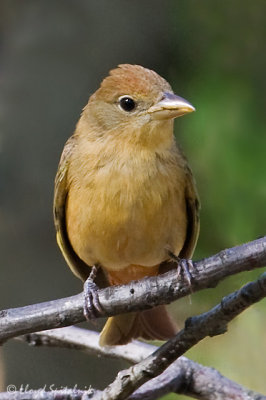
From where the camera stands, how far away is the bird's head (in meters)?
2.10

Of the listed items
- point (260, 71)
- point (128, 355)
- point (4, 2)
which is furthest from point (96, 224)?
point (4, 2)

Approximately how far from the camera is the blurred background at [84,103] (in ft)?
9.04

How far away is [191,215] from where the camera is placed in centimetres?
228

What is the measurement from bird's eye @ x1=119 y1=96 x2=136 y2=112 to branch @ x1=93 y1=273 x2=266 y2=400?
2.07ft

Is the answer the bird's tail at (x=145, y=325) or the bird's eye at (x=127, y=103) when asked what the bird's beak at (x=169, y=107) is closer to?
the bird's eye at (x=127, y=103)

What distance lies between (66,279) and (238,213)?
60cm

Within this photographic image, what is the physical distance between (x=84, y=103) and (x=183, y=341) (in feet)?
4.03

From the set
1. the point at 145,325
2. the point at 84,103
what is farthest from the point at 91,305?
the point at 84,103

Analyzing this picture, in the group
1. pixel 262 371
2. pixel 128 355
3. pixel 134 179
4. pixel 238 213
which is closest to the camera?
pixel 134 179

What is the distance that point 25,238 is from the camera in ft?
9.23

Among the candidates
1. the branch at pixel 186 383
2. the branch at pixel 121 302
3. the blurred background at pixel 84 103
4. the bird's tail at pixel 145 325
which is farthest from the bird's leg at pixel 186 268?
the blurred background at pixel 84 103

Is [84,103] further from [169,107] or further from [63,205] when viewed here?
[169,107]

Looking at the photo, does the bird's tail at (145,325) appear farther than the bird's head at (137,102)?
Yes

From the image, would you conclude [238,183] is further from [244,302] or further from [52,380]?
[244,302]
